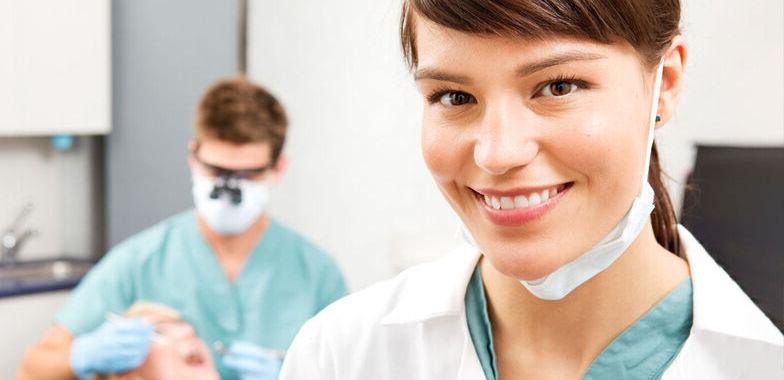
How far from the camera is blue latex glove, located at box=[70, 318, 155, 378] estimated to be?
2.27 meters

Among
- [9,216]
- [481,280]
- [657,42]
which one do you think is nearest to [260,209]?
[9,216]

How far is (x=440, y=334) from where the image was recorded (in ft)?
3.42

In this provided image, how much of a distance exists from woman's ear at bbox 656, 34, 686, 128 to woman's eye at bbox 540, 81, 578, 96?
127 mm

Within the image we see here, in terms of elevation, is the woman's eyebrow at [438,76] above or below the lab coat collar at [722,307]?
above

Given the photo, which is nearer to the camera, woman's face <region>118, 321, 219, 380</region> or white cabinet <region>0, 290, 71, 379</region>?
woman's face <region>118, 321, 219, 380</region>

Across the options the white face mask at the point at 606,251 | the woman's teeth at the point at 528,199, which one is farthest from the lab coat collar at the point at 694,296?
the woman's teeth at the point at 528,199

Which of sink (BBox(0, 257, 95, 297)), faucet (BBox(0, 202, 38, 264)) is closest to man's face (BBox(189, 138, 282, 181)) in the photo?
sink (BBox(0, 257, 95, 297))

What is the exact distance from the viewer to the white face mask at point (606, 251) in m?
0.89

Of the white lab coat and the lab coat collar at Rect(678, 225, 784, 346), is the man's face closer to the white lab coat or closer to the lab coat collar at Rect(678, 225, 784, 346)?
the white lab coat

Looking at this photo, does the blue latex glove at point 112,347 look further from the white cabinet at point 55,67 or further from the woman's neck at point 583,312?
the woman's neck at point 583,312

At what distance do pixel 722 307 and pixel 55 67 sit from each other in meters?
2.54

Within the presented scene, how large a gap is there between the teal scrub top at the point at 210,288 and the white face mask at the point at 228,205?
7 centimetres

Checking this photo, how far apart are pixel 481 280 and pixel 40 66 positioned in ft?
7.56

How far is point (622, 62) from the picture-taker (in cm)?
83
